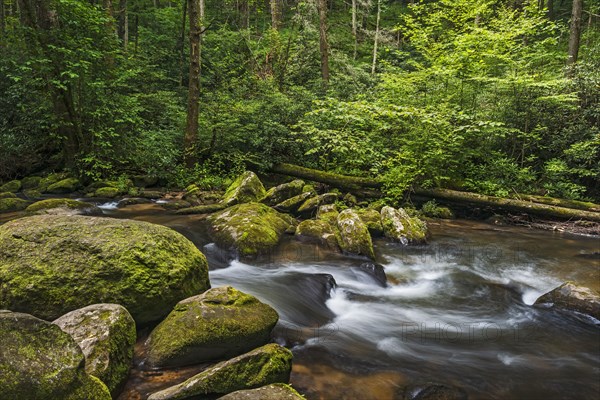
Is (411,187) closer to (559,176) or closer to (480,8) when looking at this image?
(559,176)

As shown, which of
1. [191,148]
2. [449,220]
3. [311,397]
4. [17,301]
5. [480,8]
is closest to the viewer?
[311,397]

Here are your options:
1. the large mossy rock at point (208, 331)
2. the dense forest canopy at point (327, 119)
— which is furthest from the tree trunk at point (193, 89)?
the large mossy rock at point (208, 331)

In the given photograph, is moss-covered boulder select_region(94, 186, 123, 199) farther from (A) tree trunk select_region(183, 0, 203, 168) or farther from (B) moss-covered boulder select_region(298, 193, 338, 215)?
(B) moss-covered boulder select_region(298, 193, 338, 215)

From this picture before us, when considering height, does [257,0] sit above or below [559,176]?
above

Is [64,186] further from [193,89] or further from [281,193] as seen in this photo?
[281,193]

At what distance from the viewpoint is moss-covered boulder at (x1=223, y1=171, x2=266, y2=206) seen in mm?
9922

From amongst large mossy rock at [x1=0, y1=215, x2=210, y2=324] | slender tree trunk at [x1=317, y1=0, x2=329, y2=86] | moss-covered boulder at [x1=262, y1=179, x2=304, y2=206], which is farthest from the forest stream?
slender tree trunk at [x1=317, y1=0, x2=329, y2=86]

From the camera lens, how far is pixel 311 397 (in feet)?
11.1

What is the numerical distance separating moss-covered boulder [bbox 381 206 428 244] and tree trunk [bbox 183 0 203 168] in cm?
697

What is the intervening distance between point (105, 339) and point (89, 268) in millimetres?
1063

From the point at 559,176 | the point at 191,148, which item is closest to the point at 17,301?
the point at 191,148

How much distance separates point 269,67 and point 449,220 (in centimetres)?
1238

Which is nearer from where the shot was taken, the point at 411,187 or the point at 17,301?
the point at 17,301

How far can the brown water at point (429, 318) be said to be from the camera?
3857 millimetres
